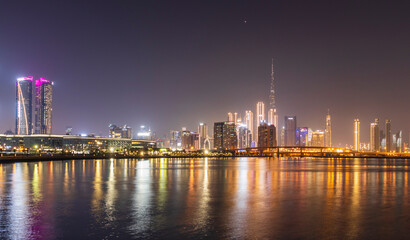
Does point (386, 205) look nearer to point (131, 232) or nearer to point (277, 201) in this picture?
point (277, 201)

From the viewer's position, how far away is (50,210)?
20.6m

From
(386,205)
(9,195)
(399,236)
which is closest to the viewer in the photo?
(399,236)

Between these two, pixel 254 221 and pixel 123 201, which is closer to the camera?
pixel 254 221

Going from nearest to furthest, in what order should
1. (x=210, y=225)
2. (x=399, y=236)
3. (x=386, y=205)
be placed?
(x=399, y=236) → (x=210, y=225) → (x=386, y=205)

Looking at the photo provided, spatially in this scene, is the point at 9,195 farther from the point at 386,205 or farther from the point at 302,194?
the point at 386,205

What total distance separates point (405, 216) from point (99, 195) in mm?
18359

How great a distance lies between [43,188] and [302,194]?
19.4 m

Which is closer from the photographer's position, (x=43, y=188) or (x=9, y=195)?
(x=9, y=195)

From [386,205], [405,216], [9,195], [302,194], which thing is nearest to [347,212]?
[405,216]

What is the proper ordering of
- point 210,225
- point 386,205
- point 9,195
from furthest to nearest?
point 9,195, point 386,205, point 210,225

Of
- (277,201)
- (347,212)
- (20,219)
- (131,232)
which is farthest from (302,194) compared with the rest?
(20,219)

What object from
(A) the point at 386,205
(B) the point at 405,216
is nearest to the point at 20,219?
(B) the point at 405,216

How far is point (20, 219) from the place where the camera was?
18.0 metres

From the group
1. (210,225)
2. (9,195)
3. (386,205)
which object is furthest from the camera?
(9,195)
